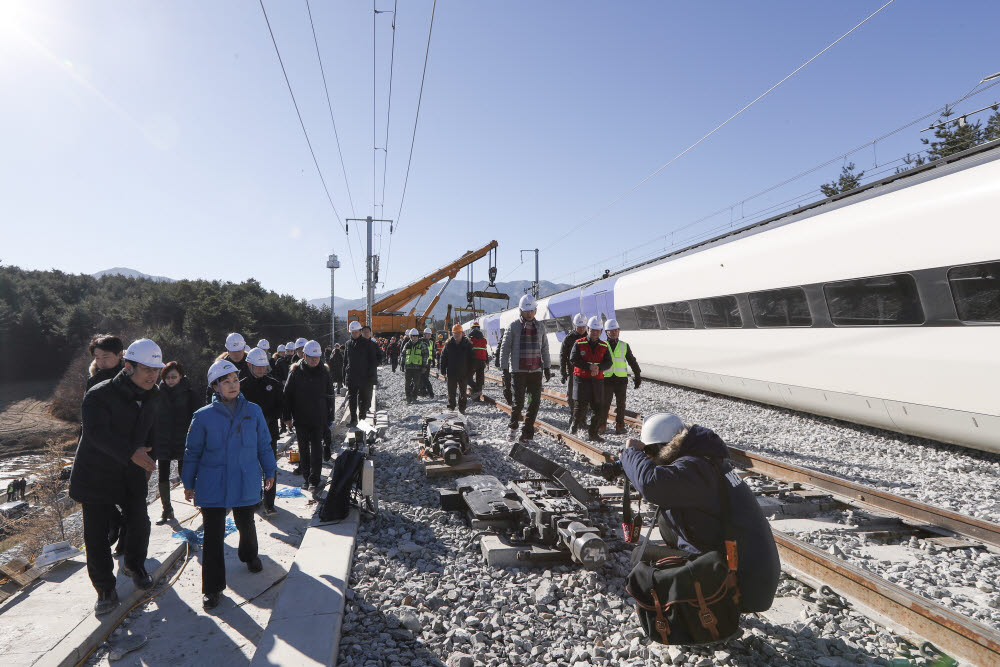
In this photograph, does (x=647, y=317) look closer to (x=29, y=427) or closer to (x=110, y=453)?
(x=110, y=453)

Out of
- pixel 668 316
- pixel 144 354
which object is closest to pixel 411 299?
pixel 668 316

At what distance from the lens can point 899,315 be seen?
7004mm

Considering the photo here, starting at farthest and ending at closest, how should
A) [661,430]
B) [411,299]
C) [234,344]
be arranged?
[411,299] < [234,344] < [661,430]

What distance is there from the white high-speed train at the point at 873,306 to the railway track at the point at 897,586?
2253mm

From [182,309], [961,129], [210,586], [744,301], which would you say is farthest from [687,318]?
[182,309]

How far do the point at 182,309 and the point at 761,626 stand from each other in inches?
2211

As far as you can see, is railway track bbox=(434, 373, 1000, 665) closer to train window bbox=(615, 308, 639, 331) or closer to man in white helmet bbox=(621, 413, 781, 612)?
man in white helmet bbox=(621, 413, 781, 612)

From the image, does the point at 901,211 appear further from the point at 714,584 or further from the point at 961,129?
the point at 961,129

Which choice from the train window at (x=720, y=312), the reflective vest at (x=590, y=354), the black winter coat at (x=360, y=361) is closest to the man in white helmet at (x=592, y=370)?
the reflective vest at (x=590, y=354)

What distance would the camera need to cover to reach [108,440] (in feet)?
12.2

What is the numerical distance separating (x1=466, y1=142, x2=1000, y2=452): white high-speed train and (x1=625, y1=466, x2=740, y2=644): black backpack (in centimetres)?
532

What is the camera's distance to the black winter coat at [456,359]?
11.6 m

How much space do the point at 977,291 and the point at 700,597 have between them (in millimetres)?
5758

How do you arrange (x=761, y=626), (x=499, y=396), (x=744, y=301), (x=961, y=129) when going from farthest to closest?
(x=961, y=129) → (x=499, y=396) → (x=744, y=301) → (x=761, y=626)
